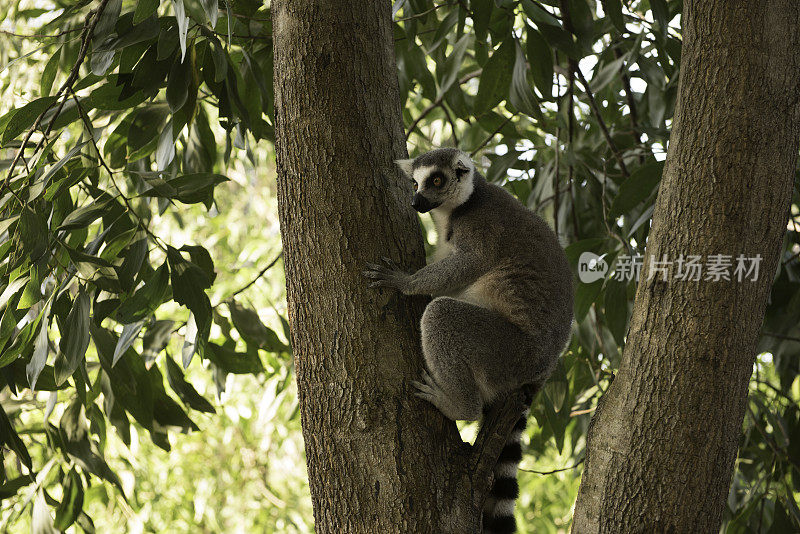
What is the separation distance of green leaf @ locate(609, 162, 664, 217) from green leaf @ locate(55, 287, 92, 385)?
225cm

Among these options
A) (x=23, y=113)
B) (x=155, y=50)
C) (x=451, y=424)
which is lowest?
(x=451, y=424)

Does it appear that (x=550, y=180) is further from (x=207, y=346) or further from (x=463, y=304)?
(x=207, y=346)

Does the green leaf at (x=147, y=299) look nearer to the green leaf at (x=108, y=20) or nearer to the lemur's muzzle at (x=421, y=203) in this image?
the green leaf at (x=108, y=20)

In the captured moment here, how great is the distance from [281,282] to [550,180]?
415cm

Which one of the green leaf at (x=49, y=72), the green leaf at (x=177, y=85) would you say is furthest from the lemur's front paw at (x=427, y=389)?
the green leaf at (x=49, y=72)

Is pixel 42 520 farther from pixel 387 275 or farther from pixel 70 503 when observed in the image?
pixel 387 275

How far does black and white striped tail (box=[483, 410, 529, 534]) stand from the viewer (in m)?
2.87

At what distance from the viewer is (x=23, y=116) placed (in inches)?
113

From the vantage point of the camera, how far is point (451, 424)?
2.46m

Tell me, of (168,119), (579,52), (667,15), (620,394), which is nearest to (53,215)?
(168,119)

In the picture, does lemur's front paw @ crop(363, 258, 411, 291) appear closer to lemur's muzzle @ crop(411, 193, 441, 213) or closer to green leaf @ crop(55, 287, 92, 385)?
lemur's muzzle @ crop(411, 193, 441, 213)

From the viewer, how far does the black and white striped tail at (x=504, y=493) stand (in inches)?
113

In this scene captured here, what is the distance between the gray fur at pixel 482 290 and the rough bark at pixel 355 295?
0.37ft

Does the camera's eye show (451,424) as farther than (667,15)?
No
